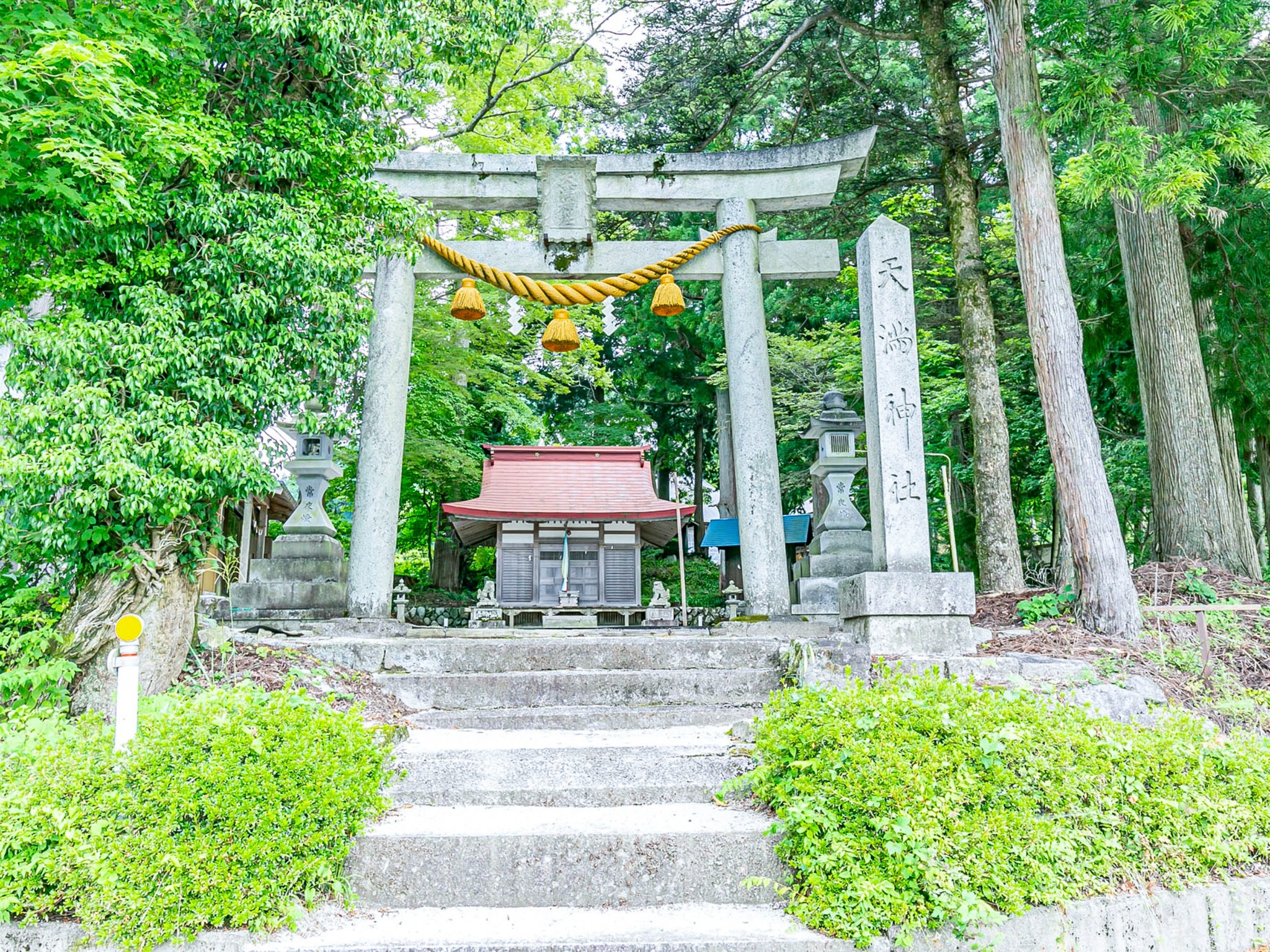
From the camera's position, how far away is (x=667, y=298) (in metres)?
8.42

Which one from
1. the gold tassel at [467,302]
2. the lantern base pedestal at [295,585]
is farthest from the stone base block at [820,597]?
the lantern base pedestal at [295,585]

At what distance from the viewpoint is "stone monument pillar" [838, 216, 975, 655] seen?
17.4 ft

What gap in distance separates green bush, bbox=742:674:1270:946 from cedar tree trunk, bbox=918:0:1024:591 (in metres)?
6.05

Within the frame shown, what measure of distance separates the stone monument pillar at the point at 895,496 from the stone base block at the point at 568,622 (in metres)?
7.38

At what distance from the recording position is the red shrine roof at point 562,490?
1430 cm

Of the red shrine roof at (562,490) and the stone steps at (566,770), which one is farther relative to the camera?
the red shrine roof at (562,490)

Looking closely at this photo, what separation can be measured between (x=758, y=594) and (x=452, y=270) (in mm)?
4419

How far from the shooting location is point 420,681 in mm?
5051

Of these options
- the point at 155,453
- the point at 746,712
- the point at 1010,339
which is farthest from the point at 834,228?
the point at 155,453

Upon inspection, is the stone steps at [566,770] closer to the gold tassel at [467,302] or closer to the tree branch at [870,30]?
the gold tassel at [467,302]

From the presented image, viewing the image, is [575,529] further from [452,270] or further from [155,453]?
[155,453]

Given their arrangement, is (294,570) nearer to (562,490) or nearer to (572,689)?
(572,689)

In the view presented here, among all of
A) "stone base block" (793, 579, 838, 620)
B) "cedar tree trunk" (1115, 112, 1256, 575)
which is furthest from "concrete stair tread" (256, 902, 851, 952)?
"cedar tree trunk" (1115, 112, 1256, 575)

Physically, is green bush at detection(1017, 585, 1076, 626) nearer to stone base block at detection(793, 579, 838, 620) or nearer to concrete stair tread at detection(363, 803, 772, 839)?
stone base block at detection(793, 579, 838, 620)
